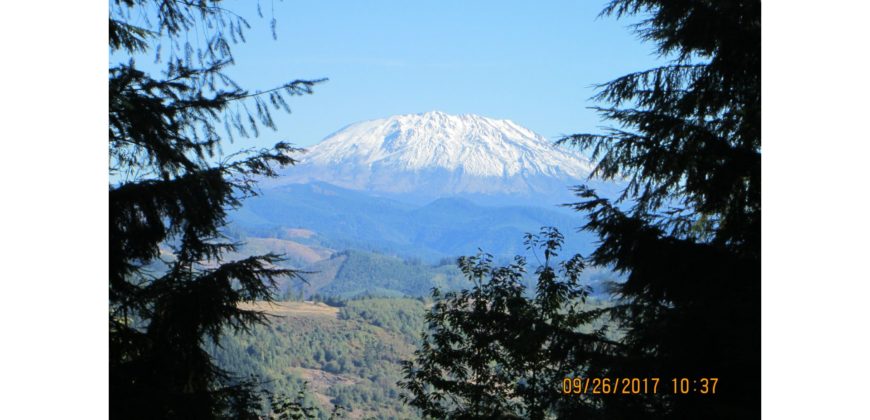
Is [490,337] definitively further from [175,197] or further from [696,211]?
[175,197]

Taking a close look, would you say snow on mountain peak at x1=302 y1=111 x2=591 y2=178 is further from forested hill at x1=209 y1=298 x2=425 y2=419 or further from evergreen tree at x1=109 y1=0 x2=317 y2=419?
evergreen tree at x1=109 y1=0 x2=317 y2=419

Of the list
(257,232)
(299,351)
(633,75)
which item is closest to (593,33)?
(633,75)

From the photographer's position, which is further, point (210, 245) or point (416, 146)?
point (416, 146)

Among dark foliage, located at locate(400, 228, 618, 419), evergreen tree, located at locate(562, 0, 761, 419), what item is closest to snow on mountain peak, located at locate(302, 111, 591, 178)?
dark foliage, located at locate(400, 228, 618, 419)

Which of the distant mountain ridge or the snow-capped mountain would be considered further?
the distant mountain ridge

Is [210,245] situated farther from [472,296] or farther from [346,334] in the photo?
[346,334]

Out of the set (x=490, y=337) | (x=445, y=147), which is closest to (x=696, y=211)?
(x=490, y=337)
